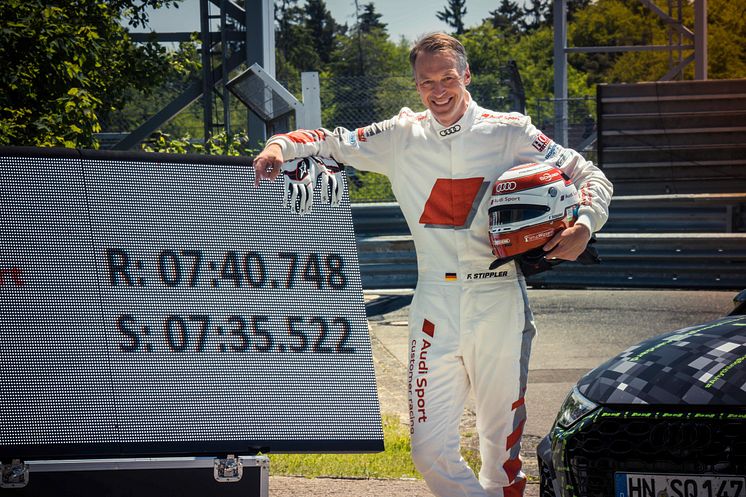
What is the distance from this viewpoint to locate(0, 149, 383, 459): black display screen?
11.9 feet

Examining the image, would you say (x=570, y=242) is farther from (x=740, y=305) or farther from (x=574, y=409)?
(x=740, y=305)

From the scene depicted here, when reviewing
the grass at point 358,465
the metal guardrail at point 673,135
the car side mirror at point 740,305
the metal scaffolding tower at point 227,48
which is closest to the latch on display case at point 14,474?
the grass at point 358,465

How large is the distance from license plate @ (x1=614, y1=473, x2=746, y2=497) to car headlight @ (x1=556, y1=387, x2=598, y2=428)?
0.94 feet

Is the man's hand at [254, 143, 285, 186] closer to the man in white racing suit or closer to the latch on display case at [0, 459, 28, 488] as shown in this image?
the man in white racing suit

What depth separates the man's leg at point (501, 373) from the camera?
4.07 meters

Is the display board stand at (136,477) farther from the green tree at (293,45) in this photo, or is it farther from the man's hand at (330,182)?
the green tree at (293,45)

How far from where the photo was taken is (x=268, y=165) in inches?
154

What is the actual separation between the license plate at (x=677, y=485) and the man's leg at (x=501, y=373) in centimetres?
62

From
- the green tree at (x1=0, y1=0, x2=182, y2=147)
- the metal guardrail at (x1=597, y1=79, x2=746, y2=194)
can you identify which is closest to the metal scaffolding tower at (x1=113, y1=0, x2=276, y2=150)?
the green tree at (x1=0, y1=0, x2=182, y2=147)

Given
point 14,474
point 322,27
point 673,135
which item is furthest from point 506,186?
point 322,27

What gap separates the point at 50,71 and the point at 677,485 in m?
5.80

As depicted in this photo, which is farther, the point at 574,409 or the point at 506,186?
the point at 506,186

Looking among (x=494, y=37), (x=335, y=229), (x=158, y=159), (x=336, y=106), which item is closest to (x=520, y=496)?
(x=335, y=229)

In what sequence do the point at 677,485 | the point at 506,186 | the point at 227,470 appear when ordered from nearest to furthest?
the point at 677,485 → the point at 227,470 → the point at 506,186
